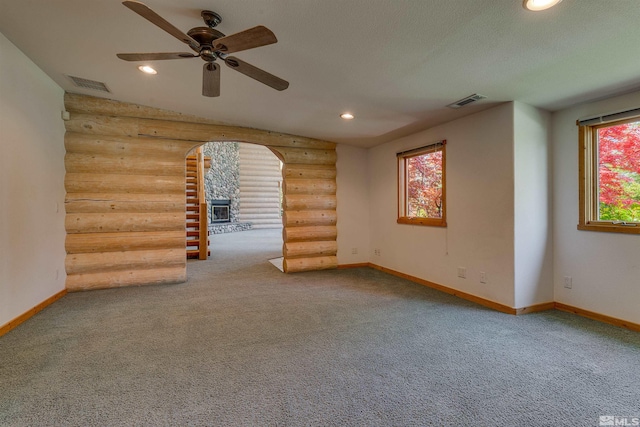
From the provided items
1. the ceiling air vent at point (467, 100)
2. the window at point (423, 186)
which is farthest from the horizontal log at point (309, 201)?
the ceiling air vent at point (467, 100)

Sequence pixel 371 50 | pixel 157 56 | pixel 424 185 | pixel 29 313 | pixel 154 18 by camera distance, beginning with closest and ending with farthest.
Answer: pixel 154 18
pixel 157 56
pixel 371 50
pixel 29 313
pixel 424 185

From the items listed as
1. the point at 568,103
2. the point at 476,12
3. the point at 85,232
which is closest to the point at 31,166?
the point at 85,232

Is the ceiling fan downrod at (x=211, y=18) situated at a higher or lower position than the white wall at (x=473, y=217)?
higher

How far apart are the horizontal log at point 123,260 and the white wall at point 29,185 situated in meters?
0.16

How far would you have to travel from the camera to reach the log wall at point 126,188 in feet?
12.8

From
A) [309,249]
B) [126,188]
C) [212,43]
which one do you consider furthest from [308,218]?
[212,43]

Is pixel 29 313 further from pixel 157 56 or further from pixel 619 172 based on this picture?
pixel 619 172

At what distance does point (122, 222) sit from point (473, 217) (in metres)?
4.63

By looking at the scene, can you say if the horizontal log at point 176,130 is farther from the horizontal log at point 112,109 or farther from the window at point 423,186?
the window at point 423,186

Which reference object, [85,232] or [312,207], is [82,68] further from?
[312,207]

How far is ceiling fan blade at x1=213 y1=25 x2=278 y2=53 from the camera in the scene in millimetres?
1683

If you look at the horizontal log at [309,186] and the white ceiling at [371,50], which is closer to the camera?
the white ceiling at [371,50]

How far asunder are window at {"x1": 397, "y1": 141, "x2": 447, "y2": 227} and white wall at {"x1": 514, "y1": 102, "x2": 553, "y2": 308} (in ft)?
3.09

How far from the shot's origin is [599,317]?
297 cm
